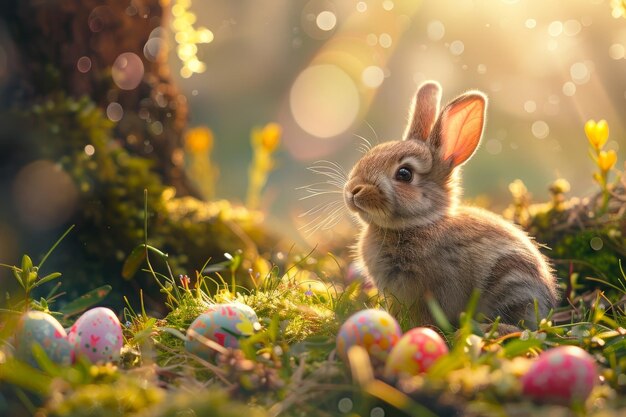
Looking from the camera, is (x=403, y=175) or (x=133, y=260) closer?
(x=133, y=260)

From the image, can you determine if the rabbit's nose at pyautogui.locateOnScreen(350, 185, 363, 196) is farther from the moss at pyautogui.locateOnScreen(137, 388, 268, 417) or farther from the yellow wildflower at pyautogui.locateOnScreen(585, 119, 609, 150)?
the moss at pyautogui.locateOnScreen(137, 388, 268, 417)

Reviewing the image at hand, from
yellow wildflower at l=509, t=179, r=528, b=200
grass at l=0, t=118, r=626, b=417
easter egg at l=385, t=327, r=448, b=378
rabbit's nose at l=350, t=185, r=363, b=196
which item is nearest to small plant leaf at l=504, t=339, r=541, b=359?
grass at l=0, t=118, r=626, b=417

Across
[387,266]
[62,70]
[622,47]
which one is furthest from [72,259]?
[622,47]

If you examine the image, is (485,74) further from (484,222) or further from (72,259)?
(72,259)

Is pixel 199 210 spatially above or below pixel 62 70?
below

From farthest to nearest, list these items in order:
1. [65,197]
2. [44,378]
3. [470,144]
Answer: [65,197] → [470,144] → [44,378]

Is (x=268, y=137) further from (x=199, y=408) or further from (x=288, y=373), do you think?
(x=199, y=408)

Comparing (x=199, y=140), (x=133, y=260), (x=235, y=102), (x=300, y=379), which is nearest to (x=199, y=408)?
(x=300, y=379)
